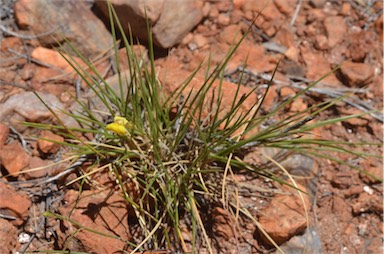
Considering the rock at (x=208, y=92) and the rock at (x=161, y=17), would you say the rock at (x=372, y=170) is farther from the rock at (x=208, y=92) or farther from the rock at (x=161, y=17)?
the rock at (x=161, y=17)

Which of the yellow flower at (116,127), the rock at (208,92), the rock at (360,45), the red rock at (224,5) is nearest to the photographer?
the yellow flower at (116,127)

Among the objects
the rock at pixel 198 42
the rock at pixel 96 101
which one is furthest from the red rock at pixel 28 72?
the rock at pixel 198 42

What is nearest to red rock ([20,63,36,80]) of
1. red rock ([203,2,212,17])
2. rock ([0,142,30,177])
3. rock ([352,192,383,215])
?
rock ([0,142,30,177])

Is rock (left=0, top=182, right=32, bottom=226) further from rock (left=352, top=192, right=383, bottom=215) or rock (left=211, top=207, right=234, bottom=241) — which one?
rock (left=352, top=192, right=383, bottom=215)

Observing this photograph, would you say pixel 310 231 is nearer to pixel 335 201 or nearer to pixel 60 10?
pixel 335 201

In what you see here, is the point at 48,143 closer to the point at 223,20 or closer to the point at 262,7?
the point at 223,20

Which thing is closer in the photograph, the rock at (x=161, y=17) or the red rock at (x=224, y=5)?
the rock at (x=161, y=17)

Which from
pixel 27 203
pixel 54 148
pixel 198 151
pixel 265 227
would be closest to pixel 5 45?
pixel 54 148
